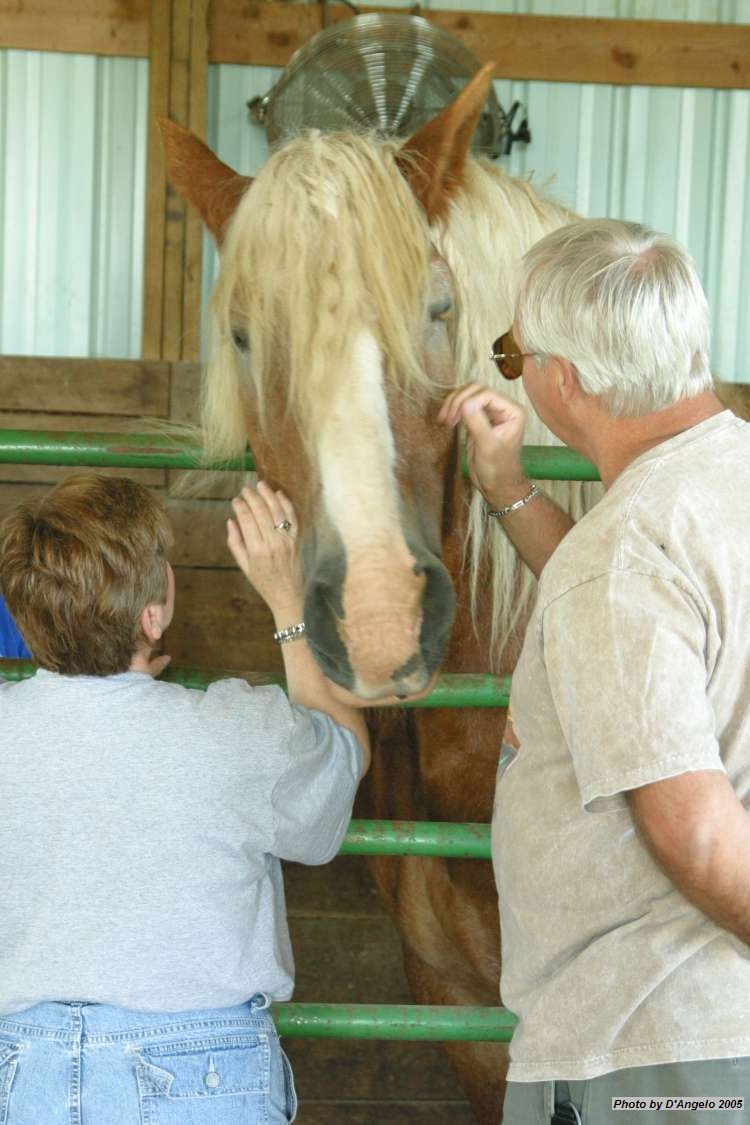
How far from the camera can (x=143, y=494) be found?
1.45 meters

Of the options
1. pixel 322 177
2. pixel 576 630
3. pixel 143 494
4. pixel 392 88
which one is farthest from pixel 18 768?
pixel 392 88

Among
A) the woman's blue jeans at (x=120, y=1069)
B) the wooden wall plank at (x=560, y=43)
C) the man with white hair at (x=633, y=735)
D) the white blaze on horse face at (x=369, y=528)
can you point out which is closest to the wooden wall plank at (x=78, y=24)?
the wooden wall plank at (x=560, y=43)

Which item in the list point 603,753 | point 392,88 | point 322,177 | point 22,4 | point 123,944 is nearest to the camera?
point 603,753

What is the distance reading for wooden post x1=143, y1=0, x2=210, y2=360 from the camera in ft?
14.4

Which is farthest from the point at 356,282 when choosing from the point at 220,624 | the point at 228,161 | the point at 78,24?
the point at 78,24

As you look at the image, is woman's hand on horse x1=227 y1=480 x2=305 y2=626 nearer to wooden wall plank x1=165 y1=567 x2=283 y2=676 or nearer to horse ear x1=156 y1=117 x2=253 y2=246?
horse ear x1=156 y1=117 x2=253 y2=246

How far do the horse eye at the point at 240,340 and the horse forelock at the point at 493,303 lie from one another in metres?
0.34

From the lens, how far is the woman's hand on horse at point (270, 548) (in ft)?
4.99

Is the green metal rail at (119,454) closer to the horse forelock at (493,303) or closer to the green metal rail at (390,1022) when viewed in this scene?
the horse forelock at (493,303)

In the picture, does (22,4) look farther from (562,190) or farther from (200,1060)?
(200,1060)

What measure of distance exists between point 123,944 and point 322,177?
113cm

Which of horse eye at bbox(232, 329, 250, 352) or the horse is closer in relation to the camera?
the horse

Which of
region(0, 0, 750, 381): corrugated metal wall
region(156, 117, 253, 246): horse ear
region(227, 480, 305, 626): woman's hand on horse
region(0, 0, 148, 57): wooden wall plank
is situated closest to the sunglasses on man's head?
region(227, 480, 305, 626): woman's hand on horse

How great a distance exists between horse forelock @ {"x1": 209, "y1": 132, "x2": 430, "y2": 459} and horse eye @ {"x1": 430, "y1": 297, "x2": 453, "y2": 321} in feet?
0.13
